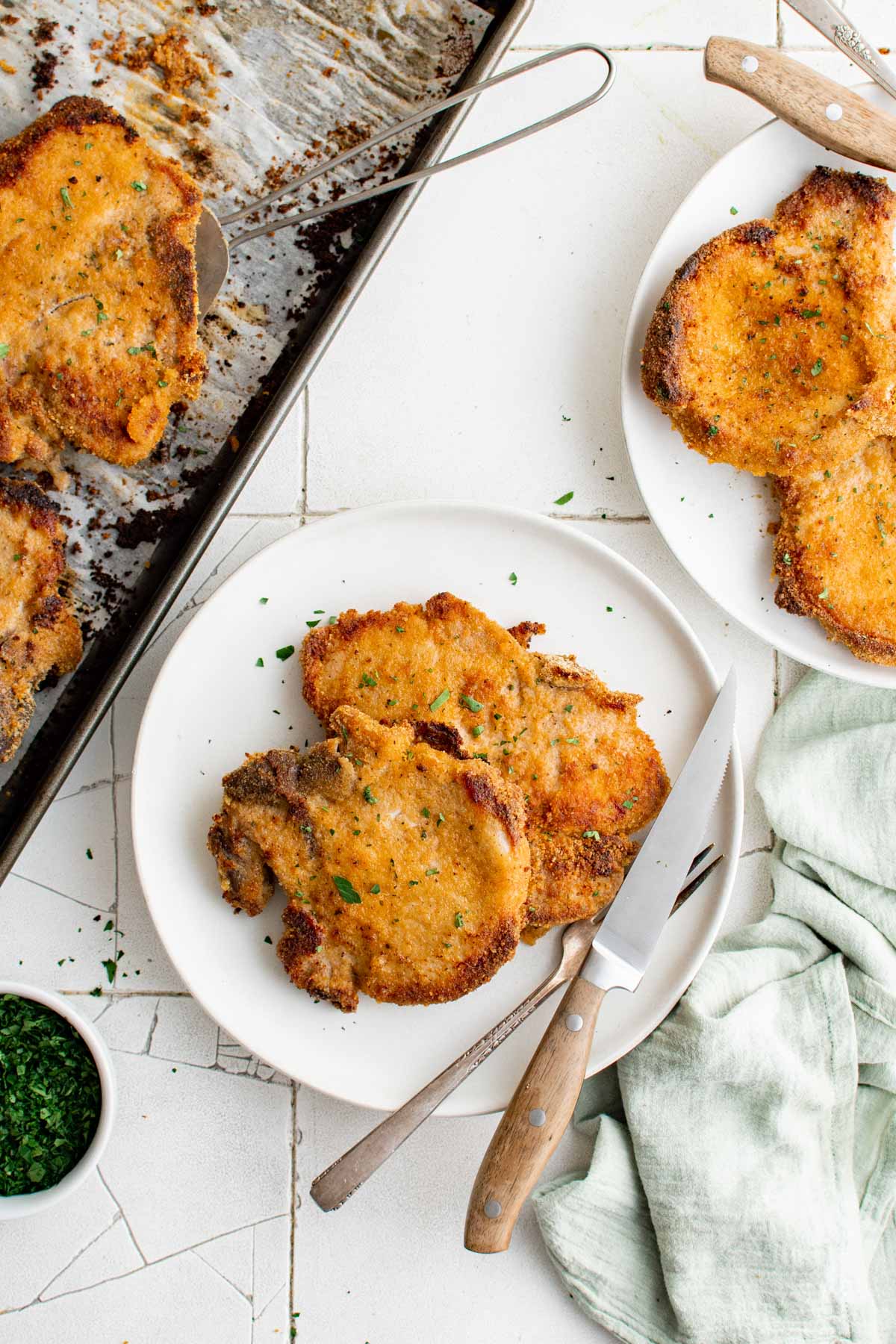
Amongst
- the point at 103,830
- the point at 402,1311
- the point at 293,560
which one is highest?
the point at 293,560

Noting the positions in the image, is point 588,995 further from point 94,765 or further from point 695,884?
point 94,765

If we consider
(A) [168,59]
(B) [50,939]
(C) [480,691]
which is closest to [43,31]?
(A) [168,59]

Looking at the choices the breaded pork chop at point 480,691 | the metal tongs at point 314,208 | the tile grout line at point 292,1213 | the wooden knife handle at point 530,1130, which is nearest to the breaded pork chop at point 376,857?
the breaded pork chop at point 480,691

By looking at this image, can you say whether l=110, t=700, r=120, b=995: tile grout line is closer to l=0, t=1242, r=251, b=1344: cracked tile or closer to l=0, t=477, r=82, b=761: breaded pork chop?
l=0, t=477, r=82, b=761: breaded pork chop

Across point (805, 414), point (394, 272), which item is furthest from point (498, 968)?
point (394, 272)

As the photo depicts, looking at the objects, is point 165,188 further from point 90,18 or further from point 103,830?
point 103,830

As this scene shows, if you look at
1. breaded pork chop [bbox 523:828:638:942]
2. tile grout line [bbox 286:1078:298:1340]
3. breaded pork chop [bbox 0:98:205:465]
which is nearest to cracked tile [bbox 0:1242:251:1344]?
tile grout line [bbox 286:1078:298:1340]
